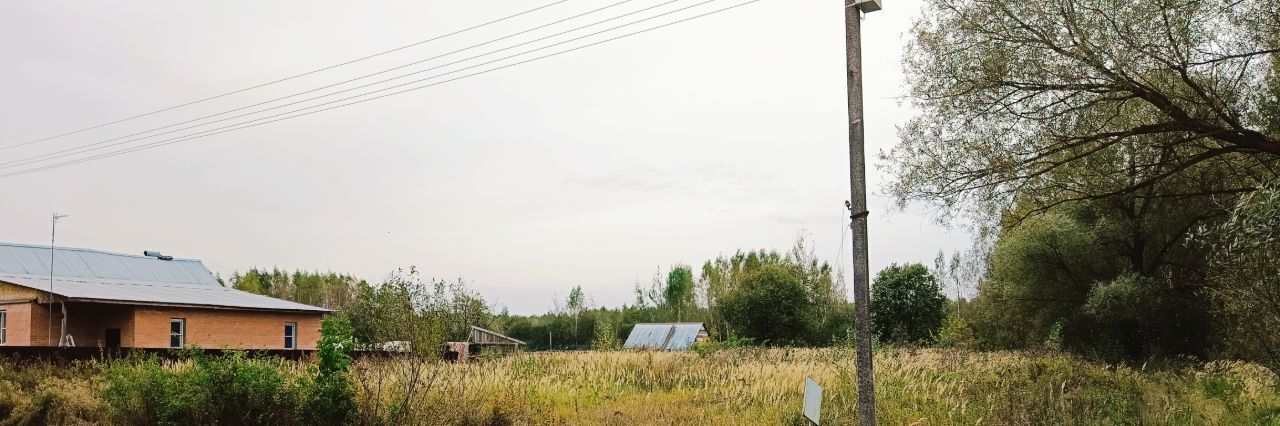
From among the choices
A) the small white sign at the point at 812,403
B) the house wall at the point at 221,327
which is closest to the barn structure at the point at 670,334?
the house wall at the point at 221,327

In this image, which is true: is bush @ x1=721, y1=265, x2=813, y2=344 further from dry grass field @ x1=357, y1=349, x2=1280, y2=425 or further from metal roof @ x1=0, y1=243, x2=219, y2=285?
metal roof @ x1=0, y1=243, x2=219, y2=285

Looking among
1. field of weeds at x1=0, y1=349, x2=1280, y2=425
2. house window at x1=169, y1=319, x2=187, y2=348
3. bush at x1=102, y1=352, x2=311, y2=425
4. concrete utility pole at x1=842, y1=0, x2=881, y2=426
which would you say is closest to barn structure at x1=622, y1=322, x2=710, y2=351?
house window at x1=169, y1=319, x2=187, y2=348

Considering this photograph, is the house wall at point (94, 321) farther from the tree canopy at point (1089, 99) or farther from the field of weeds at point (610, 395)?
the tree canopy at point (1089, 99)

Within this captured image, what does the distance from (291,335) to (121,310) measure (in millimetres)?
6982

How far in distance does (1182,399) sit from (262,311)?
104ft

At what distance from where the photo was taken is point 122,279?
4028 cm

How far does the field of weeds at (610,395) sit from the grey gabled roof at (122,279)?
16684 mm

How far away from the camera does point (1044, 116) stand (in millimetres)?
15828

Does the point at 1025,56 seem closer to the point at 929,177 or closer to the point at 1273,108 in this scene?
the point at 929,177

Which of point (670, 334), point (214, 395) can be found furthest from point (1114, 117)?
point (670, 334)

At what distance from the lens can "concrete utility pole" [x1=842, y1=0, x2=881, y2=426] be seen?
26.5 ft

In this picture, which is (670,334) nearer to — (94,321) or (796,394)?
(94,321)

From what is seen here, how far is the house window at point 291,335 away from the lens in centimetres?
3750

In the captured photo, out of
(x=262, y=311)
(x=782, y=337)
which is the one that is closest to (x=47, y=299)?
(x=262, y=311)
